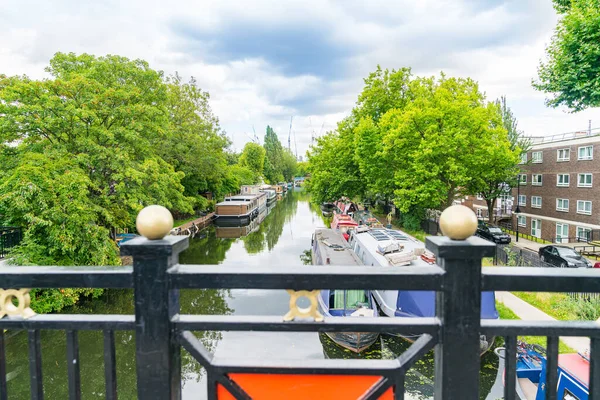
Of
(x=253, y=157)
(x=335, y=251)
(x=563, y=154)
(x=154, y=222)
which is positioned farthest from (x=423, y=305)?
(x=253, y=157)

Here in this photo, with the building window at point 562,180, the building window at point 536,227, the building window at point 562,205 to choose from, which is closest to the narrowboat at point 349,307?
the building window at point 562,205

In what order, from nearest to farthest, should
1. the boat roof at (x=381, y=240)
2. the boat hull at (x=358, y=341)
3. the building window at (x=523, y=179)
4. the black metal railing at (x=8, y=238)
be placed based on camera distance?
the boat hull at (x=358, y=341) → the black metal railing at (x=8, y=238) → the boat roof at (x=381, y=240) → the building window at (x=523, y=179)

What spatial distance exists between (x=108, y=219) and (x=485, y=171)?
1934 centimetres

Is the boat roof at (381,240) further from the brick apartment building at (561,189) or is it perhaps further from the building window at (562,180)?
the building window at (562,180)

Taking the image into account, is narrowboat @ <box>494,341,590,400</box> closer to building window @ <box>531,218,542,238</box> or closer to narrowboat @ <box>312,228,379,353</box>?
narrowboat @ <box>312,228,379,353</box>

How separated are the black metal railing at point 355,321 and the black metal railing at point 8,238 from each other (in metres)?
14.2

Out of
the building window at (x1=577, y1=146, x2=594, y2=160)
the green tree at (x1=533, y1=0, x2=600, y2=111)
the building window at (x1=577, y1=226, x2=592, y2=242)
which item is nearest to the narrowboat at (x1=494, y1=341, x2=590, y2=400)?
the green tree at (x1=533, y1=0, x2=600, y2=111)

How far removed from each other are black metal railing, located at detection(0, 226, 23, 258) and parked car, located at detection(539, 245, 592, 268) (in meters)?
21.1

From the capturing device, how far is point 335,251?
15.0m

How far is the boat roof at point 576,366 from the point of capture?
502 centimetres

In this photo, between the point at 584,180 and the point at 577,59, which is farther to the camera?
the point at 584,180

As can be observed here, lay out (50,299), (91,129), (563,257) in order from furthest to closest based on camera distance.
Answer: (563,257), (91,129), (50,299)

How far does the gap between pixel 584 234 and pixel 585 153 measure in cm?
514

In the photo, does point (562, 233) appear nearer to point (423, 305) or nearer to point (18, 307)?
point (423, 305)
